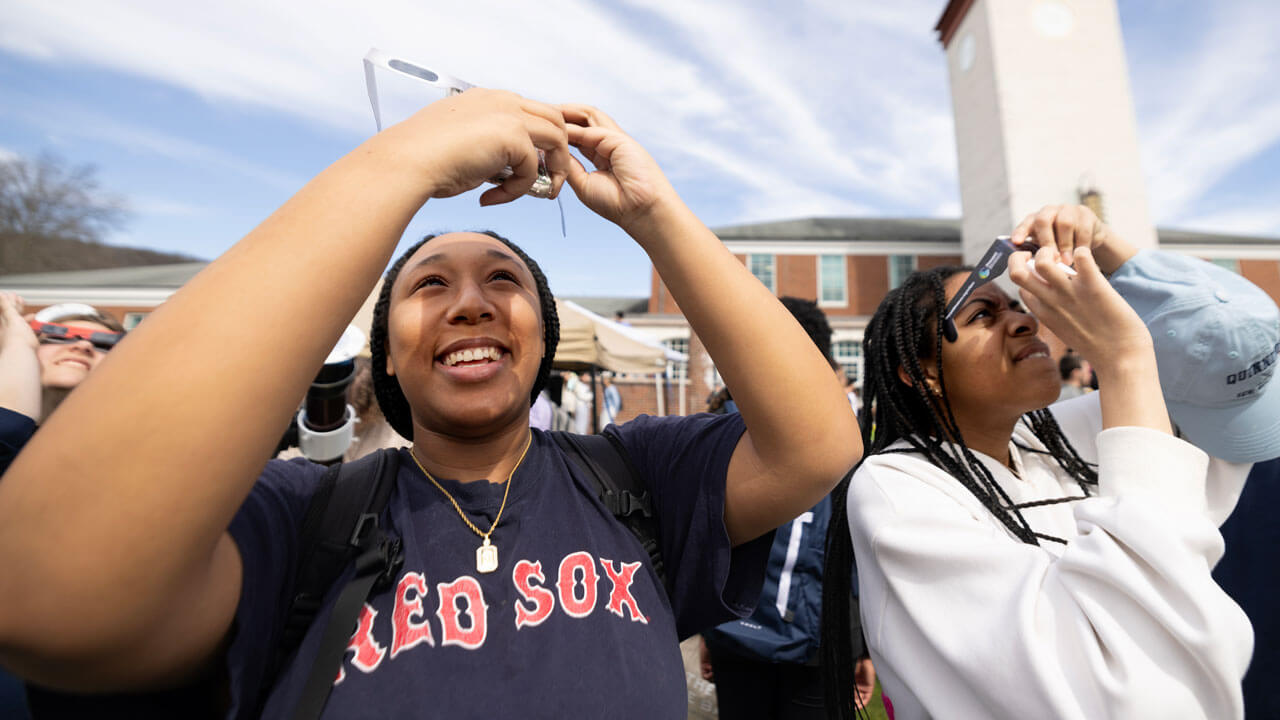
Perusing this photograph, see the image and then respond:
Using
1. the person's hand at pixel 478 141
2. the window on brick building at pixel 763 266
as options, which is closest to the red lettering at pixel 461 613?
the person's hand at pixel 478 141

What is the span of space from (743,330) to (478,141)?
0.59 metres

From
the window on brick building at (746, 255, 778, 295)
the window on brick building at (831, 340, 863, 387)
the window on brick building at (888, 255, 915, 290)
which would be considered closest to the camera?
the window on brick building at (831, 340, 863, 387)

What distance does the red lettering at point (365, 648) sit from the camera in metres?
0.98

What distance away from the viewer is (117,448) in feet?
2.10

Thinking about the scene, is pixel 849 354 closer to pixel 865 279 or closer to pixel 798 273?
pixel 865 279

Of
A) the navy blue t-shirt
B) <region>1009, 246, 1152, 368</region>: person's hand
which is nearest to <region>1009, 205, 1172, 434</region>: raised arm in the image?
<region>1009, 246, 1152, 368</region>: person's hand

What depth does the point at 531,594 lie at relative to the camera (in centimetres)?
110

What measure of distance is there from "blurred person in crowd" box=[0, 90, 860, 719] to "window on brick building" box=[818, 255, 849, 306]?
86.4 feet

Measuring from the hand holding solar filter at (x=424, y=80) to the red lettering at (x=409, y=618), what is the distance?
774mm

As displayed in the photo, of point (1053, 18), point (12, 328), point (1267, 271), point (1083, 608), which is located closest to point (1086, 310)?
point (1083, 608)

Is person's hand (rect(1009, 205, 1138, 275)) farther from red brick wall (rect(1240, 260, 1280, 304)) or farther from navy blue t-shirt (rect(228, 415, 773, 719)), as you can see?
red brick wall (rect(1240, 260, 1280, 304))

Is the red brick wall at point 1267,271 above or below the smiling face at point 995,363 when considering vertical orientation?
above

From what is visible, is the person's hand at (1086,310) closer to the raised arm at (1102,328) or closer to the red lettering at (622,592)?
the raised arm at (1102,328)

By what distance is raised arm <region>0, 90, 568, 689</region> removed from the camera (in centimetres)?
62
